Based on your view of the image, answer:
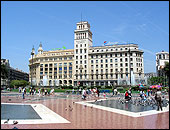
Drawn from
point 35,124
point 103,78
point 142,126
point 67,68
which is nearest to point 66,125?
point 35,124

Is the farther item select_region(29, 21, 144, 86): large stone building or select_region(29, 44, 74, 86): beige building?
select_region(29, 44, 74, 86): beige building

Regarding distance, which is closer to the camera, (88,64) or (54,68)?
(88,64)

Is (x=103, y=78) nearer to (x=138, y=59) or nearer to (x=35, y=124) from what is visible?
(x=138, y=59)

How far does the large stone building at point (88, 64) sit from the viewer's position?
268 feet

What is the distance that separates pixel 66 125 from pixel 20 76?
543 ft

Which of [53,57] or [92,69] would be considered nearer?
[92,69]

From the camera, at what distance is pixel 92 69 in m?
87.6

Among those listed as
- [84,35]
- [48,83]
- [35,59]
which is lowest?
[48,83]

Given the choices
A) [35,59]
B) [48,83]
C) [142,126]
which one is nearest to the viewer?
[142,126]

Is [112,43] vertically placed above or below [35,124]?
above

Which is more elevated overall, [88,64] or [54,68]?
[88,64]

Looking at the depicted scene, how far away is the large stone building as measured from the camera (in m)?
81.8

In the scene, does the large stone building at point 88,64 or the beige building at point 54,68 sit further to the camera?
the beige building at point 54,68

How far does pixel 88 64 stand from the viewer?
87.7 meters
